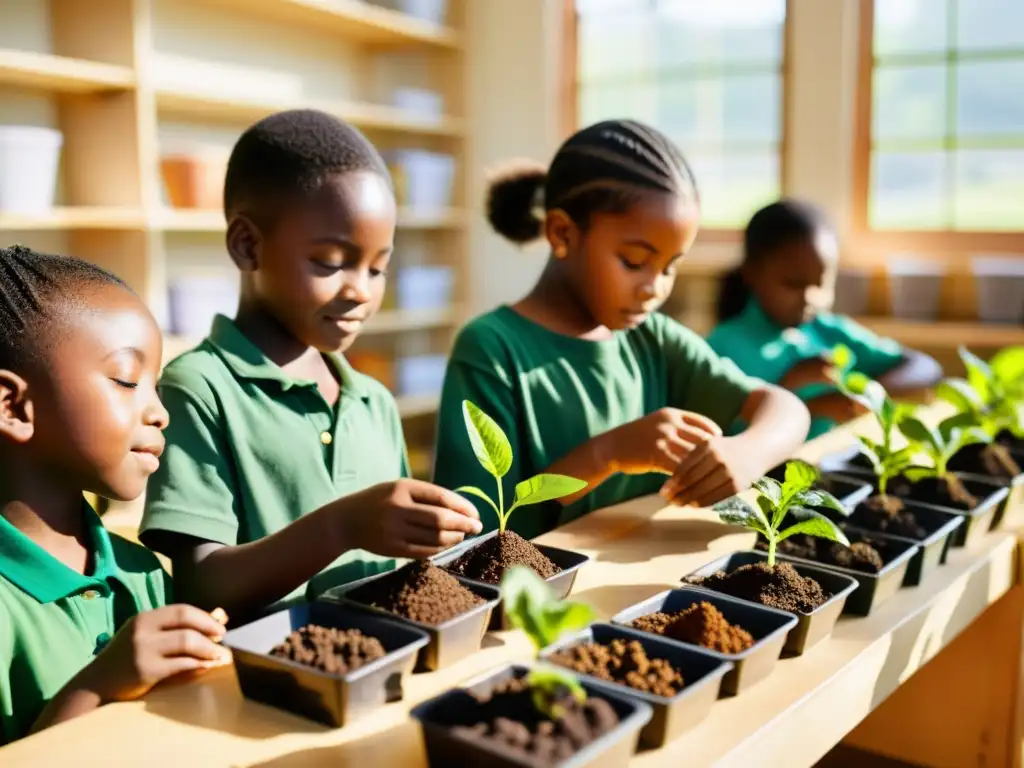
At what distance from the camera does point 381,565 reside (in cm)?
117

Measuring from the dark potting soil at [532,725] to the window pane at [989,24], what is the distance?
356cm

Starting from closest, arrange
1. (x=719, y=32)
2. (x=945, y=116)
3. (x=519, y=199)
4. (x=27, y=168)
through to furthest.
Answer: (x=519, y=199)
(x=27, y=168)
(x=945, y=116)
(x=719, y=32)

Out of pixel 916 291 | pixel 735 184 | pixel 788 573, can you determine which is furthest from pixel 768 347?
pixel 735 184

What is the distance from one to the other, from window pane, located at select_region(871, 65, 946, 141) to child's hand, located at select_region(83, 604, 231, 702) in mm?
3454

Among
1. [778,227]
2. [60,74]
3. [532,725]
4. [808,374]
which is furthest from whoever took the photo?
[60,74]

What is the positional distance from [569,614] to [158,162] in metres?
3.05

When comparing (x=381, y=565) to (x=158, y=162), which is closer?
(x=381, y=565)

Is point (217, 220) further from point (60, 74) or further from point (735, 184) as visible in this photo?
point (735, 184)

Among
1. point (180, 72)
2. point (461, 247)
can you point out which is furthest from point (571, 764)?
point (461, 247)

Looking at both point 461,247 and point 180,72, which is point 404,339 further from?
point 180,72

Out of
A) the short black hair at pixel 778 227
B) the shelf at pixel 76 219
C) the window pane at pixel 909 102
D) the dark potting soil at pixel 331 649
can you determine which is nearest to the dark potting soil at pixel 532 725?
the dark potting soil at pixel 331 649

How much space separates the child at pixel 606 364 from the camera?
128 cm

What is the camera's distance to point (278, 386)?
1.14 m

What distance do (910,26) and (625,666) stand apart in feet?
11.4
